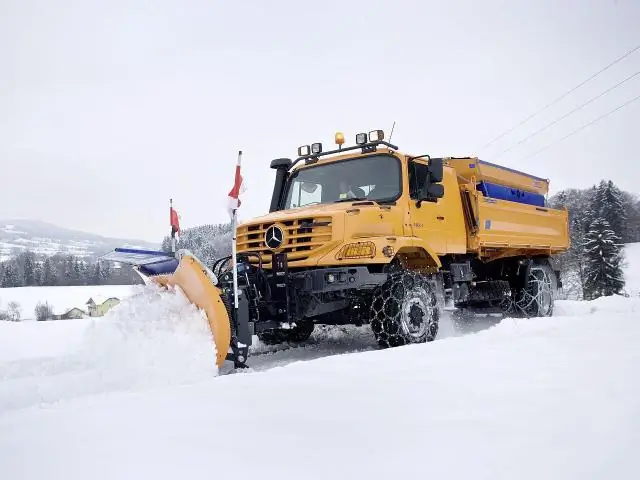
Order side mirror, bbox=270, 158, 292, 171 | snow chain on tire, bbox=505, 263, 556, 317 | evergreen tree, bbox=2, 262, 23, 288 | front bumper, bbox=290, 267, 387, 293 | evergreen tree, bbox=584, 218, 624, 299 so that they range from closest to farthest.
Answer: front bumper, bbox=290, 267, 387, 293 < side mirror, bbox=270, 158, 292, 171 < snow chain on tire, bbox=505, 263, 556, 317 < evergreen tree, bbox=584, 218, 624, 299 < evergreen tree, bbox=2, 262, 23, 288

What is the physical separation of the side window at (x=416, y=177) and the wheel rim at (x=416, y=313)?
1456 mm

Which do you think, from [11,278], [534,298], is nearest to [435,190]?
[534,298]

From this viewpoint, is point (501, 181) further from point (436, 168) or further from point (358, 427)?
point (358, 427)

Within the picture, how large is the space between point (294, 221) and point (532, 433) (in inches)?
176

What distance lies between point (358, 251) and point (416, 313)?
113 cm

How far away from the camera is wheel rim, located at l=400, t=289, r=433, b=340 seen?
253 inches

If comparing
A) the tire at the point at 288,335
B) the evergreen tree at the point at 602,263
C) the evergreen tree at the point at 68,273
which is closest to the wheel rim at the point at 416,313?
the tire at the point at 288,335

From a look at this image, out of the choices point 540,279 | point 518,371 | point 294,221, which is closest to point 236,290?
point 294,221

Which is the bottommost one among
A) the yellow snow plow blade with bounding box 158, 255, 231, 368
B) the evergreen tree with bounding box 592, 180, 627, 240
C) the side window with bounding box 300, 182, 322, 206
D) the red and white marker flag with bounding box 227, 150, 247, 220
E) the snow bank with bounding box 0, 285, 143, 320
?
the snow bank with bounding box 0, 285, 143, 320

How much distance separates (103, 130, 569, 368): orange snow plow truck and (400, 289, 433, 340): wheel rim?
1 cm

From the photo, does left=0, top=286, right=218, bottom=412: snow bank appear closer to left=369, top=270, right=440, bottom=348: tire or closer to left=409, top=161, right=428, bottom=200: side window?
left=369, top=270, right=440, bottom=348: tire

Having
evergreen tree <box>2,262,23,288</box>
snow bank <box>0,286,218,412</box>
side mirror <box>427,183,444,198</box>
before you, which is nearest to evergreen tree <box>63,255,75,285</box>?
evergreen tree <box>2,262,23,288</box>

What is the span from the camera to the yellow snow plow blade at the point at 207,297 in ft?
16.5

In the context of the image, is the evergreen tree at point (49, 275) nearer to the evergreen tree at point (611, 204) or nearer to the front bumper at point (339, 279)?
the evergreen tree at point (611, 204)
